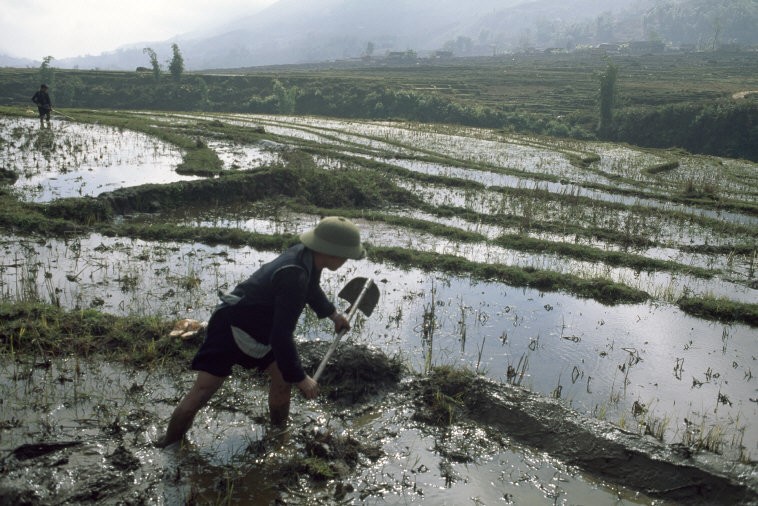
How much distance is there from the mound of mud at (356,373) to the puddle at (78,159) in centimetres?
772

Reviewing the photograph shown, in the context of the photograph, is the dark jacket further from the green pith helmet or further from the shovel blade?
the shovel blade

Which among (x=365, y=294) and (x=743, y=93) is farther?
(x=743, y=93)

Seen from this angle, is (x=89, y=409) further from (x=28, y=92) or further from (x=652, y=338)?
(x=28, y=92)

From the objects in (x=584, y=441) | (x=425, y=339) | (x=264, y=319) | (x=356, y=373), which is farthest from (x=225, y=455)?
(x=425, y=339)

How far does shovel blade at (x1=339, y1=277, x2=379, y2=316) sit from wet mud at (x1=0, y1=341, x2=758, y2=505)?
710 millimetres

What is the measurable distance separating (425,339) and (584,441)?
86.6 inches

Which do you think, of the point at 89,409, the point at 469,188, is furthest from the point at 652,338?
the point at 469,188

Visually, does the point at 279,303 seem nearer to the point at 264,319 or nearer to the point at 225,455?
the point at 264,319

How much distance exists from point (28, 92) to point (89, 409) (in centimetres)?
5298

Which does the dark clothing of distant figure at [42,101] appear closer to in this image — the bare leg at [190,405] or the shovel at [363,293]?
the shovel at [363,293]

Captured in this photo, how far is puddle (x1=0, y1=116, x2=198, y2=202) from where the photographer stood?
11.3m

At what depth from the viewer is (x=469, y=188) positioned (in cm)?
1441

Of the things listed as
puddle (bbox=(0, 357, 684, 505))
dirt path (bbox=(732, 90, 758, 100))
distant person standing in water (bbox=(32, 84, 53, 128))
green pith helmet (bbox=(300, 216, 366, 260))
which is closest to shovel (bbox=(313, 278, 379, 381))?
puddle (bbox=(0, 357, 684, 505))

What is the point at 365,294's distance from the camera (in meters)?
4.34
